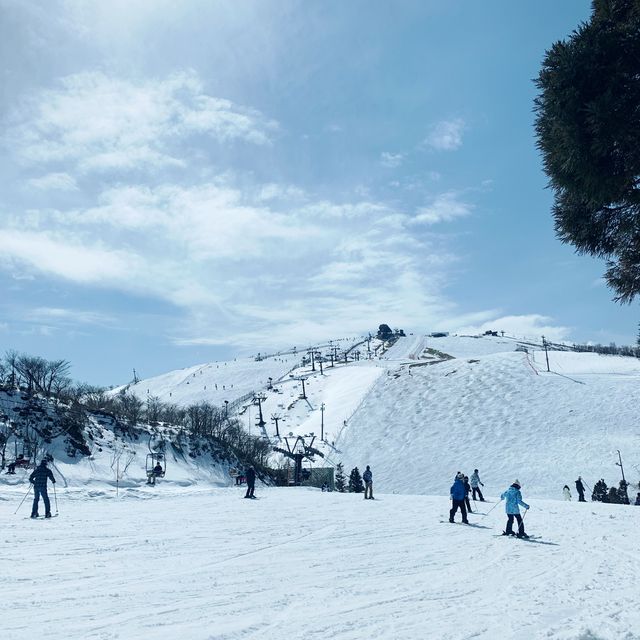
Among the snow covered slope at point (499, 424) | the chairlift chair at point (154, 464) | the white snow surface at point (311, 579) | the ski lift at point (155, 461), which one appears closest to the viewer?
the white snow surface at point (311, 579)

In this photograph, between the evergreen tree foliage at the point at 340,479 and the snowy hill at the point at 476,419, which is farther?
the snowy hill at the point at 476,419

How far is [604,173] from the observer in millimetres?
7168

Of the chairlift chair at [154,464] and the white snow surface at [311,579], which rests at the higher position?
the chairlift chair at [154,464]

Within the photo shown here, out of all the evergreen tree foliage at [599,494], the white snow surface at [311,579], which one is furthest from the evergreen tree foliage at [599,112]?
the evergreen tree foliage at [599,494]

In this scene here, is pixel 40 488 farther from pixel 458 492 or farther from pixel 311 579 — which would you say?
pixel 458 492

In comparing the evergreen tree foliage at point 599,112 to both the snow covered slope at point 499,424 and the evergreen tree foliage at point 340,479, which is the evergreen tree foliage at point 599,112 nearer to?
the snow covered slope at point 499,424

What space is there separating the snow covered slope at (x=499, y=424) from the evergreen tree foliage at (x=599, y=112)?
4562cm

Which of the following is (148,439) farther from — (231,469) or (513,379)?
(513,379)

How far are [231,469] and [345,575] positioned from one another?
3296cm

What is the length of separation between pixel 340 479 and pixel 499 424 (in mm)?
24478

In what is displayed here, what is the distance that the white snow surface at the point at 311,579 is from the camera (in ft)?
21.5

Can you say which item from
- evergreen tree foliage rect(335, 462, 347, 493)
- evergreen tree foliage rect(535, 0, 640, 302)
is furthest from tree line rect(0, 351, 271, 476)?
evergreen tree foliage rect(535, 0, 640, 302)

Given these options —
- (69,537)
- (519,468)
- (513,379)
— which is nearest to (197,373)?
(513,379)

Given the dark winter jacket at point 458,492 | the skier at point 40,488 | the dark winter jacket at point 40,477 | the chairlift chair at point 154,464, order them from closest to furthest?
the skier at point 40,488 → the dark winter jacket at point 40,477 → the dark winter jacket at point 458,492 → the chairlift chair at point 154,464
